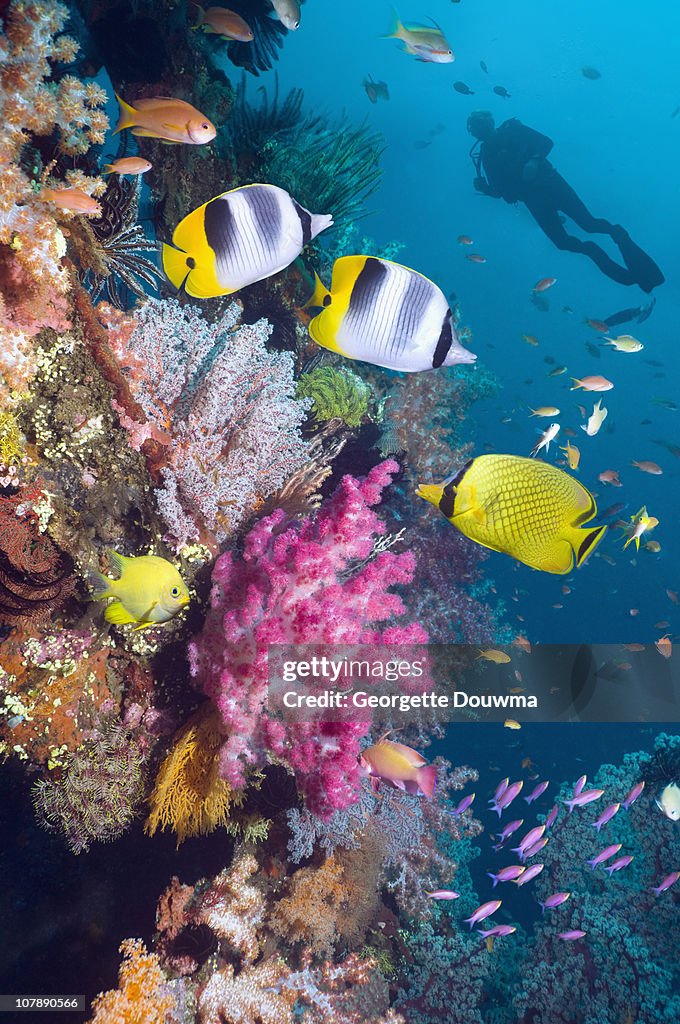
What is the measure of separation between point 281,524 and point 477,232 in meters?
112

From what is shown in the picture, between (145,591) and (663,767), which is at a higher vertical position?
(145,591)

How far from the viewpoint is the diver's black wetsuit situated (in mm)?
14961

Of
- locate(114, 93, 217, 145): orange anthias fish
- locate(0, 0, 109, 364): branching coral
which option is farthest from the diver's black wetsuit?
locate(0, 0, 109, 364): branching coral

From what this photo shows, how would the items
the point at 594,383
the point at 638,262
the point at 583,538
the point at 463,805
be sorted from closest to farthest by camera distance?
the point at 583,538, the point at 463,805, the point at 594,383, the point at 638,262

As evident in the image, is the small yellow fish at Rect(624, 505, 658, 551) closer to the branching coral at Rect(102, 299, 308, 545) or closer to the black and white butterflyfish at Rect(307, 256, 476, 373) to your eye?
the branching coral at Rect(102, 299, 308, 545)

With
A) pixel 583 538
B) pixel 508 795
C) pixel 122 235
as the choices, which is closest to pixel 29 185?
pixel 122 235

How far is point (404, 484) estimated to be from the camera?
749 cm

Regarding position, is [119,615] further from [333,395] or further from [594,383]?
[594,383]

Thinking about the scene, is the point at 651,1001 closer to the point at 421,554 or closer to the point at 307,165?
the point at 421,554

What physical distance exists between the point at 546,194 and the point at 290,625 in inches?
698

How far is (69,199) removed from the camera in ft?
8.32

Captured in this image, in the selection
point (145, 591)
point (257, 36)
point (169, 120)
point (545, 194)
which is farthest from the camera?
point (545, 194)

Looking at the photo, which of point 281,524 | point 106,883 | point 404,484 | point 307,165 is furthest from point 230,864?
point 307,165

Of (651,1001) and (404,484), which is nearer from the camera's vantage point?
(651,1001)
